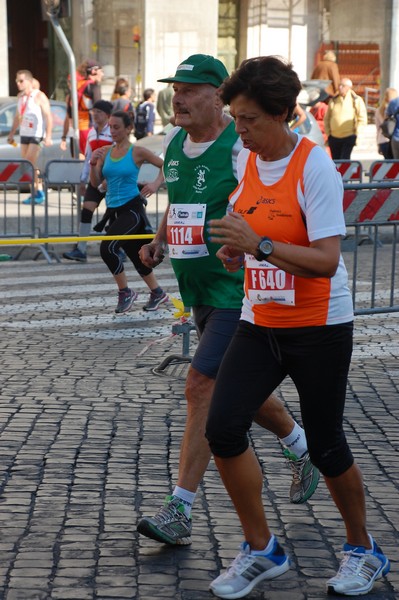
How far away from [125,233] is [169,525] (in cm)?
578

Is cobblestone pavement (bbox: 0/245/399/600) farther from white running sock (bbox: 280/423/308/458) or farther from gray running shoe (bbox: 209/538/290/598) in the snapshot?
white running sock (bbox: 280/423/308/458)

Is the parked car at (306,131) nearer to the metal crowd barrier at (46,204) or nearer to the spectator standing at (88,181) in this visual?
the metal crowd barrier at (46,204)

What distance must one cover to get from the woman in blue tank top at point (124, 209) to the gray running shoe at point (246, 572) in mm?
6084

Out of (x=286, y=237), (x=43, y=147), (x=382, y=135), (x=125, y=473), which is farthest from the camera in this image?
(x=43, y=147)

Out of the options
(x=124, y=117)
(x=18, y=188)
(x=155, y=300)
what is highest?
(x=124, y=117)

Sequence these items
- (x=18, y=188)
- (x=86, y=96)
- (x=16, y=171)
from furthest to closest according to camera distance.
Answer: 1. (x=86, y=96)
2. (x=18, y=188)
3. (x=16, y=171)

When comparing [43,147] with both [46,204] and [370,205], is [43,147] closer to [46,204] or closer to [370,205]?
[46,204]

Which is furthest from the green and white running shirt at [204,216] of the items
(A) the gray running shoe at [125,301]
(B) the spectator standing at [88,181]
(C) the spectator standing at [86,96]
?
(C) the spectator standing at [86,96]

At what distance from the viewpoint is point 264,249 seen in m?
3.69

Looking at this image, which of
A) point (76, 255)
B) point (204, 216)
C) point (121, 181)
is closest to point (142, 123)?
point (76, 255)

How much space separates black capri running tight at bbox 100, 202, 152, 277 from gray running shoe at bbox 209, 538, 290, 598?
6.08m

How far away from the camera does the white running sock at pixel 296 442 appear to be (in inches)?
193

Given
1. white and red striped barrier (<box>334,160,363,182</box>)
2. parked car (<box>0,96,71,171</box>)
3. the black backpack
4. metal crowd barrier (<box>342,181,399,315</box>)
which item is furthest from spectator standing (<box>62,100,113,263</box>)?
the black backpack

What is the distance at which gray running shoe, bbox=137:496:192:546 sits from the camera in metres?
4.41
